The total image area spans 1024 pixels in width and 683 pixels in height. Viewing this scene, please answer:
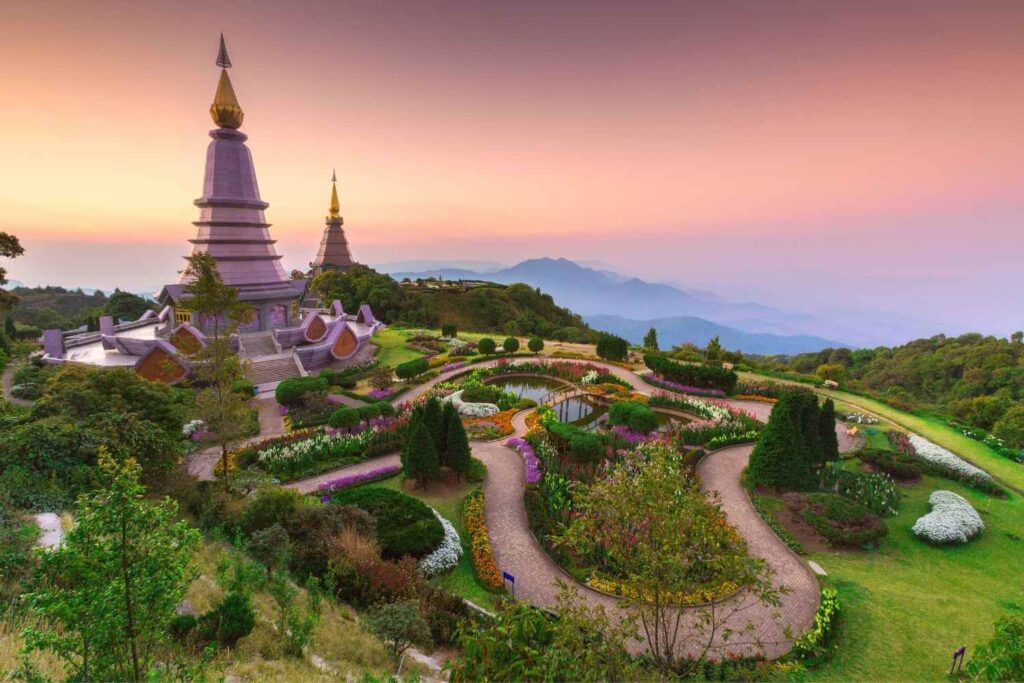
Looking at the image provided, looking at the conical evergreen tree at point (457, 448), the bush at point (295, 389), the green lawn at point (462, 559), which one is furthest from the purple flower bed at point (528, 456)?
the bush at point (295, 389)

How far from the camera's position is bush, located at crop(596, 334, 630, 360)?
3397 cm

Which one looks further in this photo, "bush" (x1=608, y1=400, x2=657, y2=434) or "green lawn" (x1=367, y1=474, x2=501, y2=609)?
"bush" (x1=608, y1=400, x2=657, y2=434)

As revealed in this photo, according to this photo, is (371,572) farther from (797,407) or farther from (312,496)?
(797,407)

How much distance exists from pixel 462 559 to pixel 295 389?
586 inches

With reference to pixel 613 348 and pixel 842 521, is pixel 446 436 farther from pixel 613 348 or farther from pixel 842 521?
pixel 613 348

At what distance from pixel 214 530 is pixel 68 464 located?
4185 mm

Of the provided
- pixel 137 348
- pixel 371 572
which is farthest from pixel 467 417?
pixel 137 348

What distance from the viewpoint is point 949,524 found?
13.0 metres

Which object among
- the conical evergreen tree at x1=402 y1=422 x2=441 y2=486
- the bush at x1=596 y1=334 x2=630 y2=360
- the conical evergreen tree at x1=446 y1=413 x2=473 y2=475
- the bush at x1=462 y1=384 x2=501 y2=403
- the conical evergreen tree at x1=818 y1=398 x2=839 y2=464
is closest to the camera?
the conical evergreen tree at x1=402 y1=422 x2=441 y2=486

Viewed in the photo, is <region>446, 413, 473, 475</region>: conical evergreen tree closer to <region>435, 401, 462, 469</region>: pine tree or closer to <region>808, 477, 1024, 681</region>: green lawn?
<region>435, 401, 462, 469</region>: pine tree

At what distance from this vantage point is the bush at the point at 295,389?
75.4 ft

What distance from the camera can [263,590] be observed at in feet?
32.0

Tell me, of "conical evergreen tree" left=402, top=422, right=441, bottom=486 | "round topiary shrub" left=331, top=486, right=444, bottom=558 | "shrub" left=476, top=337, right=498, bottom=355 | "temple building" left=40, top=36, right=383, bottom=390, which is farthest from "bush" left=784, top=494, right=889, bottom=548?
"temple building" left=40, top=36, right=383, bottom=390

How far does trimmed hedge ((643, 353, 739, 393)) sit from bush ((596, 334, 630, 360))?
15.8ft
